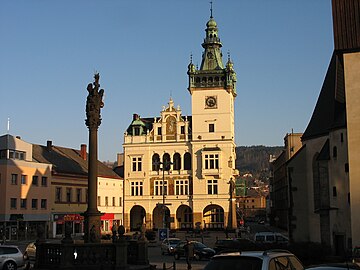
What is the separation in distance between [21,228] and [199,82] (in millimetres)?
33818

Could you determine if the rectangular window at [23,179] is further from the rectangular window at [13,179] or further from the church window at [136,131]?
the church window at [136,131]

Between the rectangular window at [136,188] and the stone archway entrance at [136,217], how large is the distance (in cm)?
258

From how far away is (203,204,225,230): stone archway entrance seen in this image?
252 ft

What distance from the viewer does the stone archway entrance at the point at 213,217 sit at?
76875 millimetres

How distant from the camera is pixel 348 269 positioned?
10.6 m

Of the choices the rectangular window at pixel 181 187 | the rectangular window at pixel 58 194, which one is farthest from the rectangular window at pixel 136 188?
the rectangular window at pixel 58 194

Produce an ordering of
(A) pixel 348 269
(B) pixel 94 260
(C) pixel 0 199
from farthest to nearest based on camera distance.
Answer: (C) pixel 0 199 → (B) pixel 94 260 → (A) pixel 348 269

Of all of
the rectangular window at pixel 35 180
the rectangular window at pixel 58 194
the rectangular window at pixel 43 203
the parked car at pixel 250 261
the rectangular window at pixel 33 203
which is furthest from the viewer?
the rectangular window at pixel 58 194

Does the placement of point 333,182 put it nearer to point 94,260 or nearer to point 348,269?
point 94,260

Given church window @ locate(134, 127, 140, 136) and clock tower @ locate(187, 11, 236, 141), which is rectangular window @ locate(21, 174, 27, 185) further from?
clock tower @ locate(187, 11, 236, 141)

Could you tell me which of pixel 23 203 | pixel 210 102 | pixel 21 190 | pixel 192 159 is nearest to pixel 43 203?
pixel 23 203

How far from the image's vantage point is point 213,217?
7819 cm

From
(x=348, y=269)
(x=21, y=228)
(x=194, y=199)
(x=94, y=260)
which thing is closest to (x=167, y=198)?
(x=194, y=199)

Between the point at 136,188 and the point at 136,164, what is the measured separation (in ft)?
11.8
